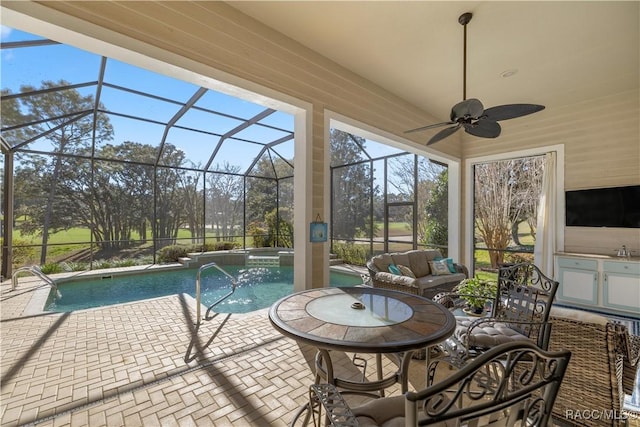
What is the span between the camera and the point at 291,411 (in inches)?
78.2

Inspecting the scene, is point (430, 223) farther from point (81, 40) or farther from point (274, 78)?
point (81, 40)

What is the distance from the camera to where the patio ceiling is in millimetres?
2760

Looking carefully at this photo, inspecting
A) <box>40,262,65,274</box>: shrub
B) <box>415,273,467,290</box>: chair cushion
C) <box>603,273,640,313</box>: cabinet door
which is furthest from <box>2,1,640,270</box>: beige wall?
<box>40,262,65,274</box>: shrub

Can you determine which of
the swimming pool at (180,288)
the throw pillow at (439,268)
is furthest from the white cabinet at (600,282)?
the swimming pool at (180,288)

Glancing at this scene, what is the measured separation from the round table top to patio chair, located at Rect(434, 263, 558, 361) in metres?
0.44

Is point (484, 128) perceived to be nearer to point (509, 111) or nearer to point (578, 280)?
point (509, 111)

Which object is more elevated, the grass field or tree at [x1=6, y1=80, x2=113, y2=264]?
tree at [x1=6, y1=80, x2=113, y2=264]

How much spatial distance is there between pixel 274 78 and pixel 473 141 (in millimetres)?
5036

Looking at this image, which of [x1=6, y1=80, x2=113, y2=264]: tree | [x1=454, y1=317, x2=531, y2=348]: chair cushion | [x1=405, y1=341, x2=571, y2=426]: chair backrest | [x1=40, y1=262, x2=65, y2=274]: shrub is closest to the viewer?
[x1=405, y1=341, x2=571, y2=426]: chair backrest

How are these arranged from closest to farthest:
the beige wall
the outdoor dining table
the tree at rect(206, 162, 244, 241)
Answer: the outdoor dining table → the beige wall → the tree at rect(206, 162, 244, 241)

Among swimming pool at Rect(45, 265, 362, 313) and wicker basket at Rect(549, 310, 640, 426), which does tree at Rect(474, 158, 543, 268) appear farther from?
wicker basket at Rect(549, 310, 640, 426)

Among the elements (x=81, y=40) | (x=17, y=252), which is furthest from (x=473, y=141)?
(x=17, y=252)

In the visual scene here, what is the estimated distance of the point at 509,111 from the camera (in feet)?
8.80

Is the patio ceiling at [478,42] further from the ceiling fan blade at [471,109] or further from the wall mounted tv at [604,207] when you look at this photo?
the wall mounted tv at [604,207]
